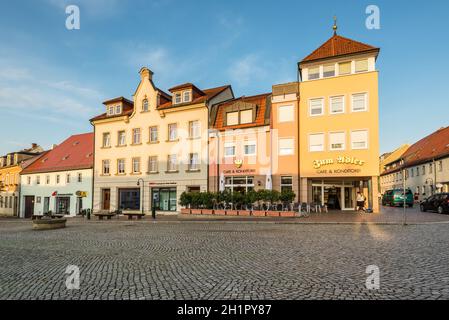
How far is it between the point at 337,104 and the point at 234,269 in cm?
2278

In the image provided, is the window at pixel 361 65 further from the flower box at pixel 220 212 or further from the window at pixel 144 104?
the window at pixel 144 104

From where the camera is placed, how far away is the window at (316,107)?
2764 cm

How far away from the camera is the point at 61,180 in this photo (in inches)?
1613

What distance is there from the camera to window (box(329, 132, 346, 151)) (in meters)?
26.7

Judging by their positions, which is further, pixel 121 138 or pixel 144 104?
pixel 121 138

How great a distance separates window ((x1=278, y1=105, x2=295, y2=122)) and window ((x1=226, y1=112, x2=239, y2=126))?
4.10m

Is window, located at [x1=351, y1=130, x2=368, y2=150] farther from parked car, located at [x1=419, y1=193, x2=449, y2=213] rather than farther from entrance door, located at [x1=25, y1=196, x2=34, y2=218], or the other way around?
entrance door, located at [x1=25, y1=196, x2=34, y2=218]

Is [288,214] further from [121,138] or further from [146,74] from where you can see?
[146,74]

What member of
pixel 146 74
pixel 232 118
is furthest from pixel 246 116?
pixel 146 74

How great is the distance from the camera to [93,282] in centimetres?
654

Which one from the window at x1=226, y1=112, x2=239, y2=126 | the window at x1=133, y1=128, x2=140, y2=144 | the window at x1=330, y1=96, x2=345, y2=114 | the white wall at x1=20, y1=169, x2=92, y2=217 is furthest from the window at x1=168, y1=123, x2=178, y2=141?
the window at x1=330, y1=96, x2=345, y2=114

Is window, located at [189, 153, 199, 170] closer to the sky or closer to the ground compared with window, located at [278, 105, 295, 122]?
closer to the ground

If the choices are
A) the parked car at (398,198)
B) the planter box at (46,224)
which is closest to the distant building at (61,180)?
the planter box at (46,224)
